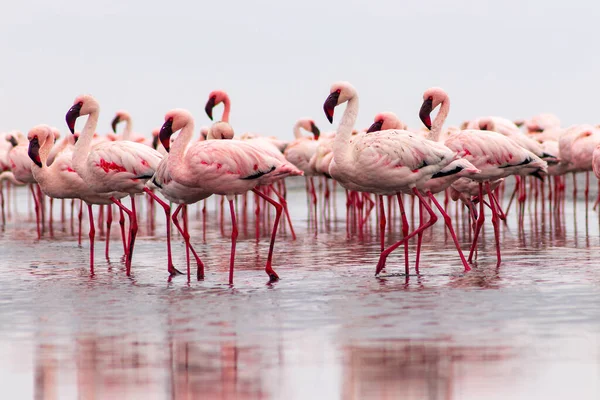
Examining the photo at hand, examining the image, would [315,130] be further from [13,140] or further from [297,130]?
[13,140]

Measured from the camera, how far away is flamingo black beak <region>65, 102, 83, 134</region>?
11844 millimetres

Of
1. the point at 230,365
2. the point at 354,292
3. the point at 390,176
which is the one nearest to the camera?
the point at 230,365

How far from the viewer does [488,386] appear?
5.79 meters

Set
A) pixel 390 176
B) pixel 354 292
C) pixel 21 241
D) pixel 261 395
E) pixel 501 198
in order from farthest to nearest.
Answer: pixel 501 198 < pixel 21 241 < pixel 390 176 < pixel 354 292 < pixel 261 395

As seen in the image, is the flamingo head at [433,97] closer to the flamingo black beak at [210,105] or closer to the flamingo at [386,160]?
the flamingo at [386,160]

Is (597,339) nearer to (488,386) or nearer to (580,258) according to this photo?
(488,386)

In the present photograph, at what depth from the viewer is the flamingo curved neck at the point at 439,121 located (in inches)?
462

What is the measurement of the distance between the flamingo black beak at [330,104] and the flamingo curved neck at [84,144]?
2.66 m

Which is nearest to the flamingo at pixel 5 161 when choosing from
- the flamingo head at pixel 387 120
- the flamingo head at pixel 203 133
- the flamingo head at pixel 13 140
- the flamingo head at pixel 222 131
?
the flamingo head at pixel 13 140

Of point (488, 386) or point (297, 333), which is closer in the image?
point (488, 386)

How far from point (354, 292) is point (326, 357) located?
9.05 feet

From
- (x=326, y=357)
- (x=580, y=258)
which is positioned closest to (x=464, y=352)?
(x=326, y=357)

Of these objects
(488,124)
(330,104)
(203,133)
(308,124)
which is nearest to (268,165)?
(330,104)

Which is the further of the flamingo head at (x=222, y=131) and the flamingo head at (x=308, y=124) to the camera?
the flamingo head at (x=308, y=124)
